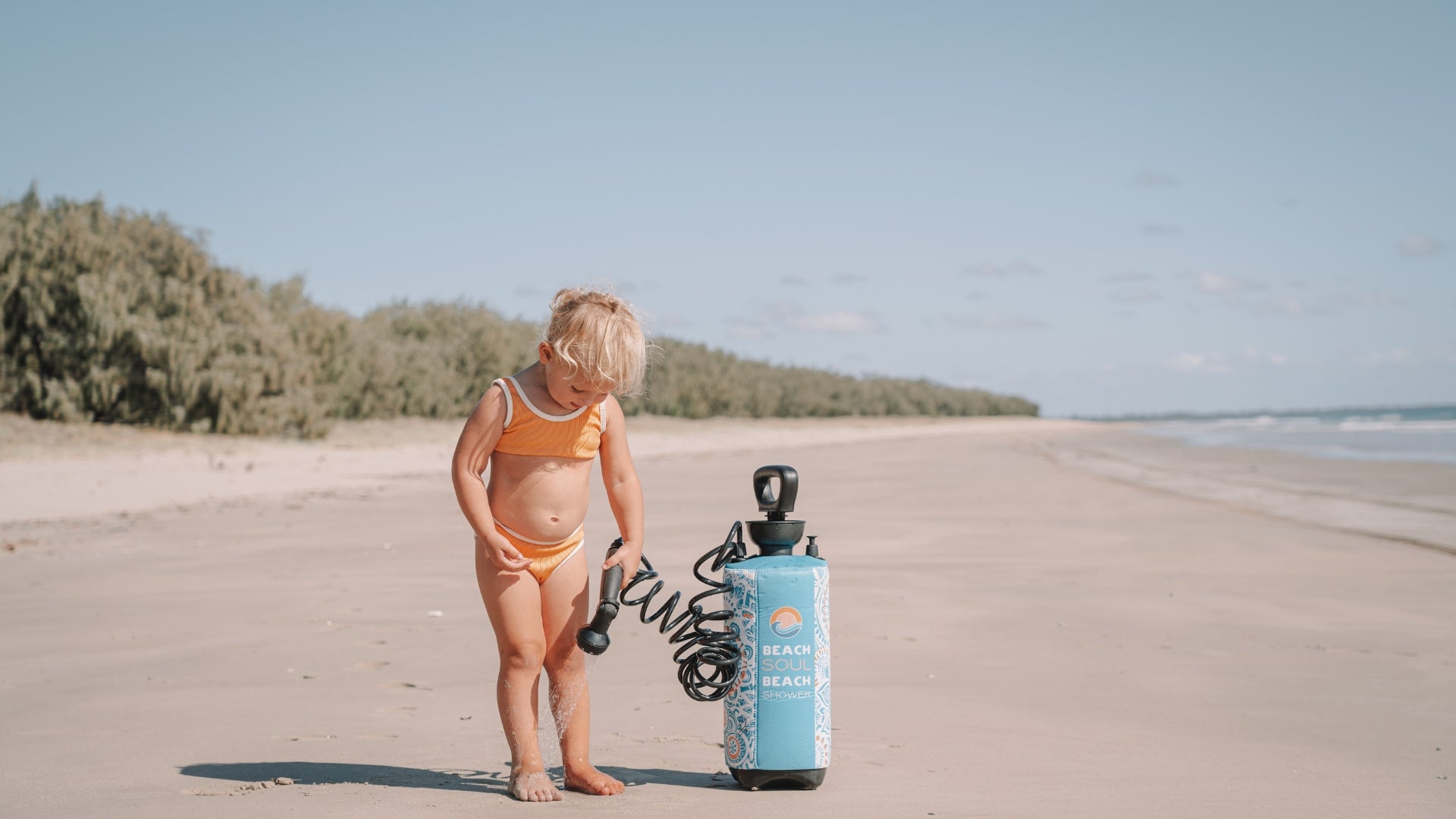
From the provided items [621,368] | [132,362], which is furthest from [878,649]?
[132,362]

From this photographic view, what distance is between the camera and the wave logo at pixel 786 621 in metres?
3.00

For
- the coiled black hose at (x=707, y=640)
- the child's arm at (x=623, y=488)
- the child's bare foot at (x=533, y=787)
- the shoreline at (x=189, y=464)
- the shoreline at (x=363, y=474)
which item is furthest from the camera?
the shoreline at (x=189, y=464)

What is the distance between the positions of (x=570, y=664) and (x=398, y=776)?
57 cm

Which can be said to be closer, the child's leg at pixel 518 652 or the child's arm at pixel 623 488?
the child's leg at pixel 518 652

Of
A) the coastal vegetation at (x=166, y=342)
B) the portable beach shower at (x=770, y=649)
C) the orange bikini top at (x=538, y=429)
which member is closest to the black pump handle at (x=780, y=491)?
the portable beach shower at (x=770, y=649)

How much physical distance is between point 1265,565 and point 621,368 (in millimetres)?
6209

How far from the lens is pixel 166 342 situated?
18.1 metres

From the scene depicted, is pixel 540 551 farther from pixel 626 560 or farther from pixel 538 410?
pixel 538 410

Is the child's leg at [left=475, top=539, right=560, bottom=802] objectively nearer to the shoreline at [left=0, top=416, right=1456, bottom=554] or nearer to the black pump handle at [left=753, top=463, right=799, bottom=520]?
the black pump handle at [left=753, top=463, right=799, bottom=520]

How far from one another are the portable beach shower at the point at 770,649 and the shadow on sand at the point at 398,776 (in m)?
0.18

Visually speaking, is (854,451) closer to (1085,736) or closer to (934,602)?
(934,602)

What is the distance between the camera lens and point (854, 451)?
973 inches

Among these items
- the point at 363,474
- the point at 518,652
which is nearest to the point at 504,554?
the point at 518,652

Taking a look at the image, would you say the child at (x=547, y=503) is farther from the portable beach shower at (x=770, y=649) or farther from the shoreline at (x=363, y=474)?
the shoreline at (x=363, y=474)
